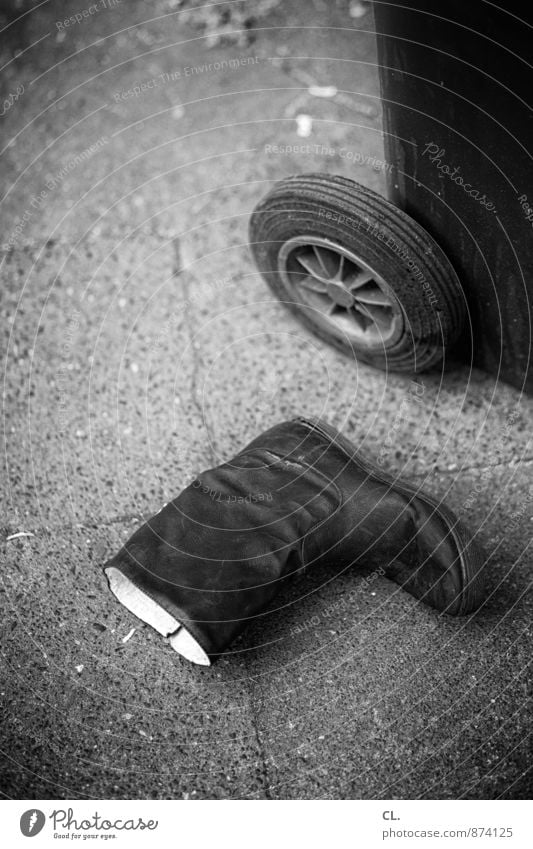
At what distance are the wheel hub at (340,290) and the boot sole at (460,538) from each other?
378mm

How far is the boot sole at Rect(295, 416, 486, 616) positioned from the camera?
1.74 m

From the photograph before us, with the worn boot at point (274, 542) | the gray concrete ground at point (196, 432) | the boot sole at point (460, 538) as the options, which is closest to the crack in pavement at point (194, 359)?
the gray concrete ground at point (196, 432)

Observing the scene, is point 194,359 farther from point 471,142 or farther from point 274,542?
point 471,142

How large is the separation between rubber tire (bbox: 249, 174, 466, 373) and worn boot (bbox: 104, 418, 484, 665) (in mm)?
368

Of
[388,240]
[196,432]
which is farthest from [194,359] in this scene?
[388,240]

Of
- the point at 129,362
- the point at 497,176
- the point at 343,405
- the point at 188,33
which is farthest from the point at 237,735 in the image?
the point at 188,33

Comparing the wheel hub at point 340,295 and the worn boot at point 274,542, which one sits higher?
the wheel hub at point 340,295

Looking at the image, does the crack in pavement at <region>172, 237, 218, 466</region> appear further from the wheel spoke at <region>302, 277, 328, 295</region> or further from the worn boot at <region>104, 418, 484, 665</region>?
the wheel spoke at <region>302, 277, 328, 295</region>

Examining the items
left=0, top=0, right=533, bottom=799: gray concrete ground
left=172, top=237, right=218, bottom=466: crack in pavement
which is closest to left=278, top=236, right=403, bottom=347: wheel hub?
left=0, top=0, right=533, bottom=799: gray concrete ground

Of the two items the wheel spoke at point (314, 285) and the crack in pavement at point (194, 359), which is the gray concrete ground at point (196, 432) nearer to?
the crack in pavement at point (194, 359)

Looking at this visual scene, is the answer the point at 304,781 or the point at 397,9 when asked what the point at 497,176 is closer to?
A: the point at 397,9

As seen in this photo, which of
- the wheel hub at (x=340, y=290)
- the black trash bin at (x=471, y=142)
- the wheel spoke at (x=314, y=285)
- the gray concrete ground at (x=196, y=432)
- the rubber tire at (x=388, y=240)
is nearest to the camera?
the black trash bin at (x=471, y=142)

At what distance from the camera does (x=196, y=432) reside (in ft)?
7.36

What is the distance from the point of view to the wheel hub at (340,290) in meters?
2.03
